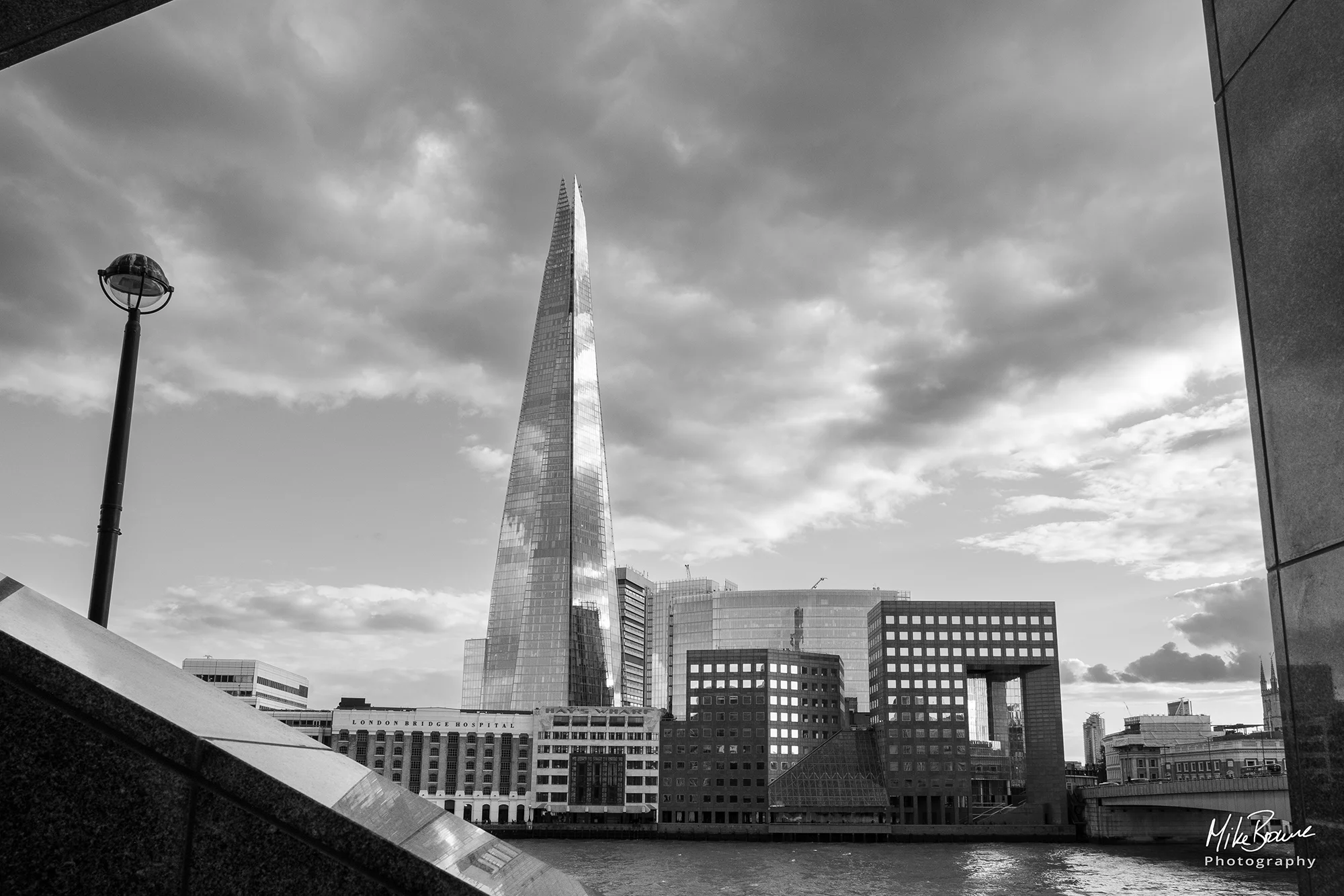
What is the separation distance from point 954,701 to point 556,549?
6538 cm

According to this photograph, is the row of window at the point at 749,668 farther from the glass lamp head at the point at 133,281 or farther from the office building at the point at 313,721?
the glass lamp head at the point at 133,281

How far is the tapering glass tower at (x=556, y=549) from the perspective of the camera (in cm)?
16912

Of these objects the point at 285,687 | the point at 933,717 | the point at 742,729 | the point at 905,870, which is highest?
the point at 285,687

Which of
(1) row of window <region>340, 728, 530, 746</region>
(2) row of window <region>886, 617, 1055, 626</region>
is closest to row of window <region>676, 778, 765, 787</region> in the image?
(1) row of window <region>340, 728, 530, 746</region>

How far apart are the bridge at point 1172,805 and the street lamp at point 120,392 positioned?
73.6 meters

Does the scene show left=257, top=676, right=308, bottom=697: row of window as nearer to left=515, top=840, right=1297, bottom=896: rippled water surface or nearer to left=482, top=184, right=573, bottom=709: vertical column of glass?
left=482, top=184, right=573, bottom=709: vertical column of glass

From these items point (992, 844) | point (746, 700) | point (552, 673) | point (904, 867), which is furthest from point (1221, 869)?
point (552, 673)

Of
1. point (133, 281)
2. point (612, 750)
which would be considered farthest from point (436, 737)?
point (133, 281)

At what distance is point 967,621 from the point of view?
15825 centimetres

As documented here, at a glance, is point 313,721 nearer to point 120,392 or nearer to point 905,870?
point 905,870

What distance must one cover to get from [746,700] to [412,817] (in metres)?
151

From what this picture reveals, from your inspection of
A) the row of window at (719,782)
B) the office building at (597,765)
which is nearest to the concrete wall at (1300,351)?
the row of window at (719,782)

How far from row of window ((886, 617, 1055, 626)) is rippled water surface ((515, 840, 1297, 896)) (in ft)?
127

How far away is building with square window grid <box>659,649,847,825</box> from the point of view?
143 meters
